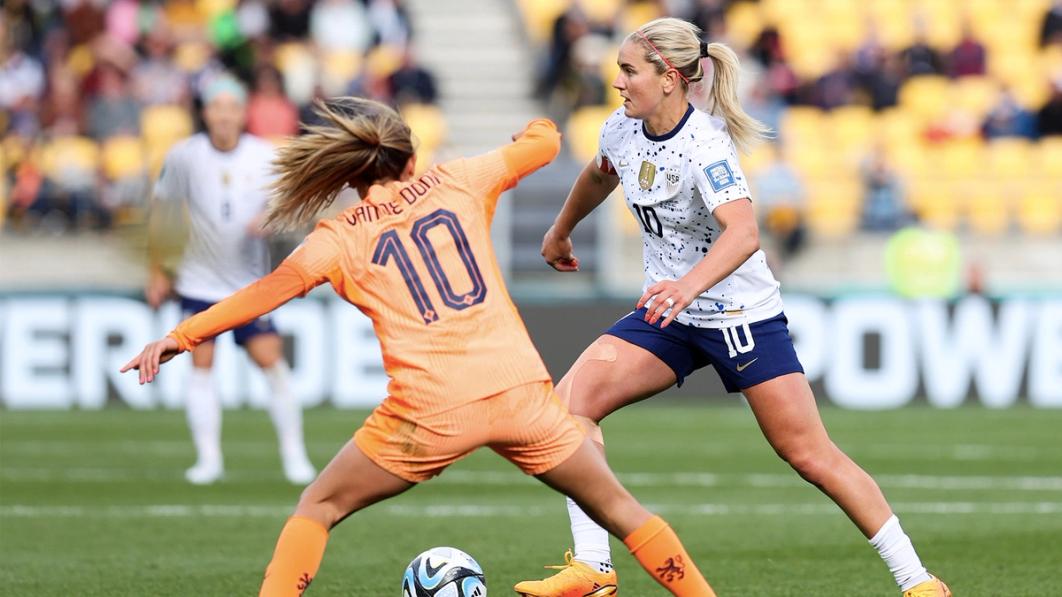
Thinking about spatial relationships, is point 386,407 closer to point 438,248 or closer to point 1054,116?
point 438,248

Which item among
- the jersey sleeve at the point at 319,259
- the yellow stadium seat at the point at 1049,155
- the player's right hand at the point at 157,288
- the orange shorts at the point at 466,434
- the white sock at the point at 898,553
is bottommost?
the yellow stadium seat at the point at 1049,155

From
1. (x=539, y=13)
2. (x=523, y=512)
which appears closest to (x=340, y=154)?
(x=523, y=512)

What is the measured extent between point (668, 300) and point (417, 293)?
85cm

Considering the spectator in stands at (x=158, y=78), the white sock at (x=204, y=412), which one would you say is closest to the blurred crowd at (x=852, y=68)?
the spectator in stands at (x=158, y=78)

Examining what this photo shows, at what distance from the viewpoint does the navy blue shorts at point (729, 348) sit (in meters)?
6.25

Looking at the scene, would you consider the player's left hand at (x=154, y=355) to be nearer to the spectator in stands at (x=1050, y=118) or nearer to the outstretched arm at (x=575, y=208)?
the outstretched arm at (x=575, y=208)

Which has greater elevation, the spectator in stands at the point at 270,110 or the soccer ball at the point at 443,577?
the spectator in stands at the point at 270,110

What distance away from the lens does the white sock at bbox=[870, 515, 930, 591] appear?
20.3 ft

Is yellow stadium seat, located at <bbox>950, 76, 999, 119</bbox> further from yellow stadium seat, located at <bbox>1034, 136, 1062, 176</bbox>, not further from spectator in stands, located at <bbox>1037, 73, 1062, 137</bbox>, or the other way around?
yellow stadium seat, located at <bbox>1034, 136, 1062, 176</bbox>

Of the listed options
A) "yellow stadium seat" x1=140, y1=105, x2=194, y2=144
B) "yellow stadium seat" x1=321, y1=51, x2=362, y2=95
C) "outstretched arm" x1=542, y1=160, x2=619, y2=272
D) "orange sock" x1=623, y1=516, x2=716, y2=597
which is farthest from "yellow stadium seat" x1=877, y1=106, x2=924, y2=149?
"orange sock" x1=623, y1=516, x2=716, y2=597

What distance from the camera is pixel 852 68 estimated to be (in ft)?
70.1

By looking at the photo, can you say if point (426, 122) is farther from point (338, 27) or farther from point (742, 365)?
point (742, 365)

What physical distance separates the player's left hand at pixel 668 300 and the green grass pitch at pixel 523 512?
172 cm

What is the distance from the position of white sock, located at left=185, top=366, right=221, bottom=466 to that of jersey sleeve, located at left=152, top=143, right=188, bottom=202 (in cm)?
111
